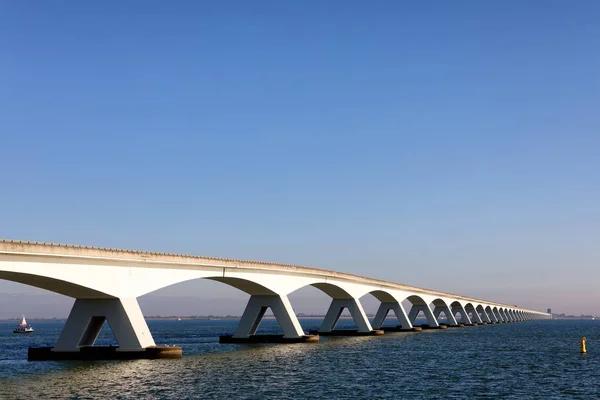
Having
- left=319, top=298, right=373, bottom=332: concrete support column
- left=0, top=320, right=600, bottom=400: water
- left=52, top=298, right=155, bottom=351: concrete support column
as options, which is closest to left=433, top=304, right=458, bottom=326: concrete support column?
left=319, top=298, right=373, bottom=332: concrete support column

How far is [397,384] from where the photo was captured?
39.5m

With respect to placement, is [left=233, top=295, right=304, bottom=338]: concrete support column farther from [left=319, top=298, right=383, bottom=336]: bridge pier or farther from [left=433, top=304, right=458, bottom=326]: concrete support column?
[left=433, top=304, right=458, bottom=326]: concrete support column

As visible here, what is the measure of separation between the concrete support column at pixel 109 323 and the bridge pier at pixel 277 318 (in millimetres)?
25696

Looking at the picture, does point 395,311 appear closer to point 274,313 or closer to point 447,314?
point 447,314

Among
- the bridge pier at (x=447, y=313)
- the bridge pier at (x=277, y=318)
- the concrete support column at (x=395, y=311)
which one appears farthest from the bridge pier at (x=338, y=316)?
the bridge pier at (x=447, y=313)

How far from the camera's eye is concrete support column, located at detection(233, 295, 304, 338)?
7619 centimetres

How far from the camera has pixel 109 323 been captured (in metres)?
50.7

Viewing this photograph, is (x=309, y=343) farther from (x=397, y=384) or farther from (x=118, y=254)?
(x=397, y=384)

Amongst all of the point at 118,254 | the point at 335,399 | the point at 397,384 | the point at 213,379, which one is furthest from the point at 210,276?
the point at 335,399

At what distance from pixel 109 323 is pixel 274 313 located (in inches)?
1129

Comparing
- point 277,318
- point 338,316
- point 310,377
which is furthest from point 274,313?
point 310,377

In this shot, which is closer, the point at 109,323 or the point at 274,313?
the point at 109,323

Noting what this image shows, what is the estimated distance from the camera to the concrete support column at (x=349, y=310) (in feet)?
323

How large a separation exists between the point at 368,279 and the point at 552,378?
190 feet
